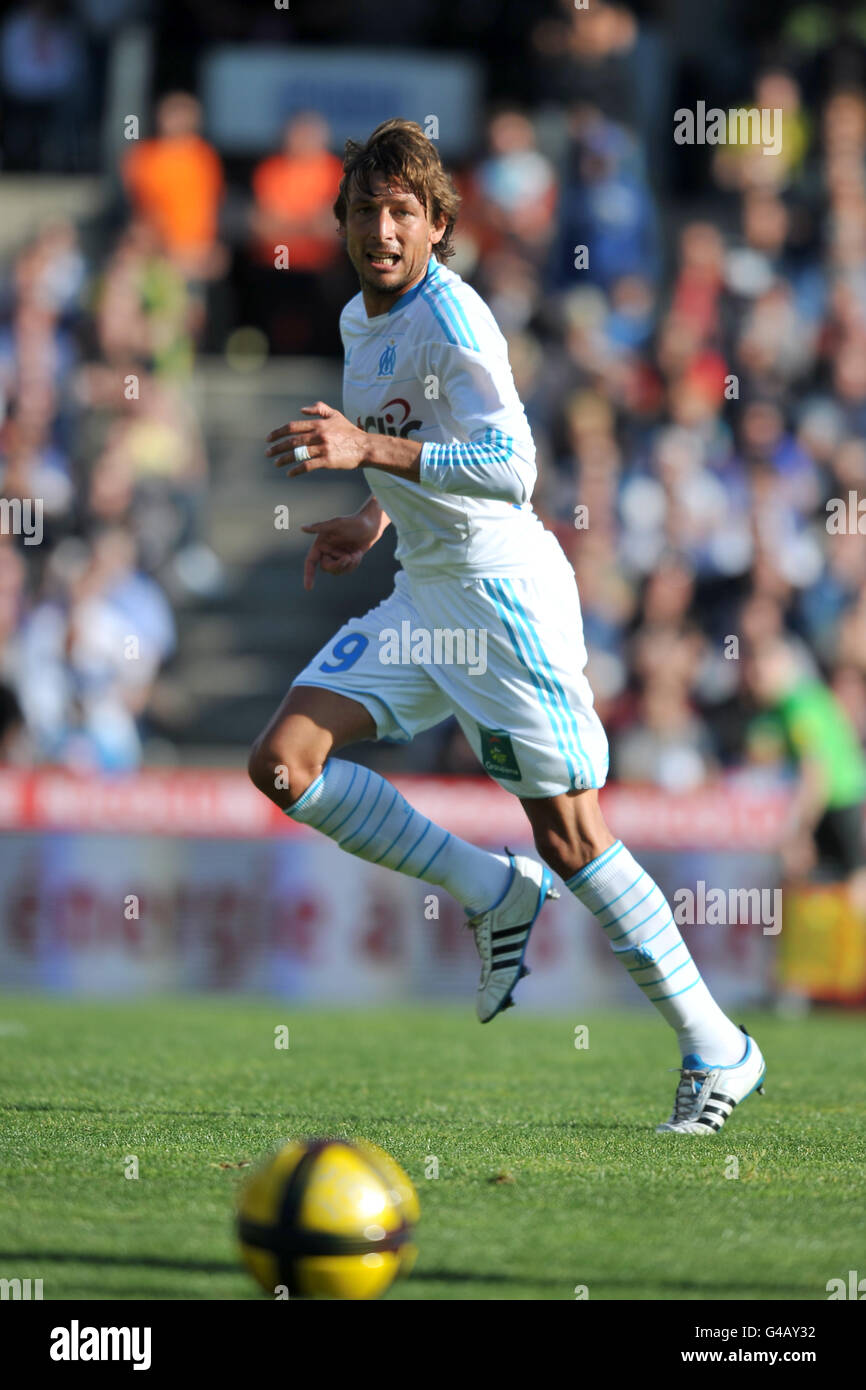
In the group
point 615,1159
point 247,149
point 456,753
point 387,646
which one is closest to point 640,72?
point 247,149

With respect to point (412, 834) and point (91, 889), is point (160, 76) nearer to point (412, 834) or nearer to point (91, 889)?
point (91, 889)

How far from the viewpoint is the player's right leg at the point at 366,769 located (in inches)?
227

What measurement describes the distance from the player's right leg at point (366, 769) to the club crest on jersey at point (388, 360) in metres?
0.74

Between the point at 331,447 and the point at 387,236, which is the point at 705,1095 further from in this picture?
the point at 387,236

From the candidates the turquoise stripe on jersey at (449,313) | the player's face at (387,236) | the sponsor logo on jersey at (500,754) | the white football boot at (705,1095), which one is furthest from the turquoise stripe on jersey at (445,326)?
the white football boot at (705,1095)

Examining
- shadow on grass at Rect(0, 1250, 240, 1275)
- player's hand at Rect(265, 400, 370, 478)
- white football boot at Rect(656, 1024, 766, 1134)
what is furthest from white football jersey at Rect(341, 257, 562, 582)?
shadow on grass at Rect(0, 1250, 240, 1275)

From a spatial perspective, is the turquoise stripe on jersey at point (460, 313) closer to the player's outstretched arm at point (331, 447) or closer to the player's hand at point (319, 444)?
the player's outstretched arm at point (331, 447)

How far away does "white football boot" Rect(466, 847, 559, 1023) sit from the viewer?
6.04 metres

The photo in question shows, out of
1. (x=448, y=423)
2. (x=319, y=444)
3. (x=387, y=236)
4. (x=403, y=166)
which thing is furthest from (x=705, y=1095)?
(x=403, y=166)

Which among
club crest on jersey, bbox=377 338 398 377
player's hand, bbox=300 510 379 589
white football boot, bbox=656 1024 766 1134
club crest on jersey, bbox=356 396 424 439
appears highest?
club crest on jersey, bbox=377 338 398 377

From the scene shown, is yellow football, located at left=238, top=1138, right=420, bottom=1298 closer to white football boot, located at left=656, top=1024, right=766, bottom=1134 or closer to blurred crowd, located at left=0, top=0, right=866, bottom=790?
white football boot, located at left=656, top=1024, right=766, bottom=1134

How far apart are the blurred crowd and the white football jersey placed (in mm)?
6878

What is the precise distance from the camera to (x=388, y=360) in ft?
18.5

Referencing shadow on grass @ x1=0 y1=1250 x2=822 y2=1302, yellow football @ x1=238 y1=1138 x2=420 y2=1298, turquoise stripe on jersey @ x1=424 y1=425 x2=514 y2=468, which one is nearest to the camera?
yellow football @ x1=238 y1=1138 x2=420 y2=1298
